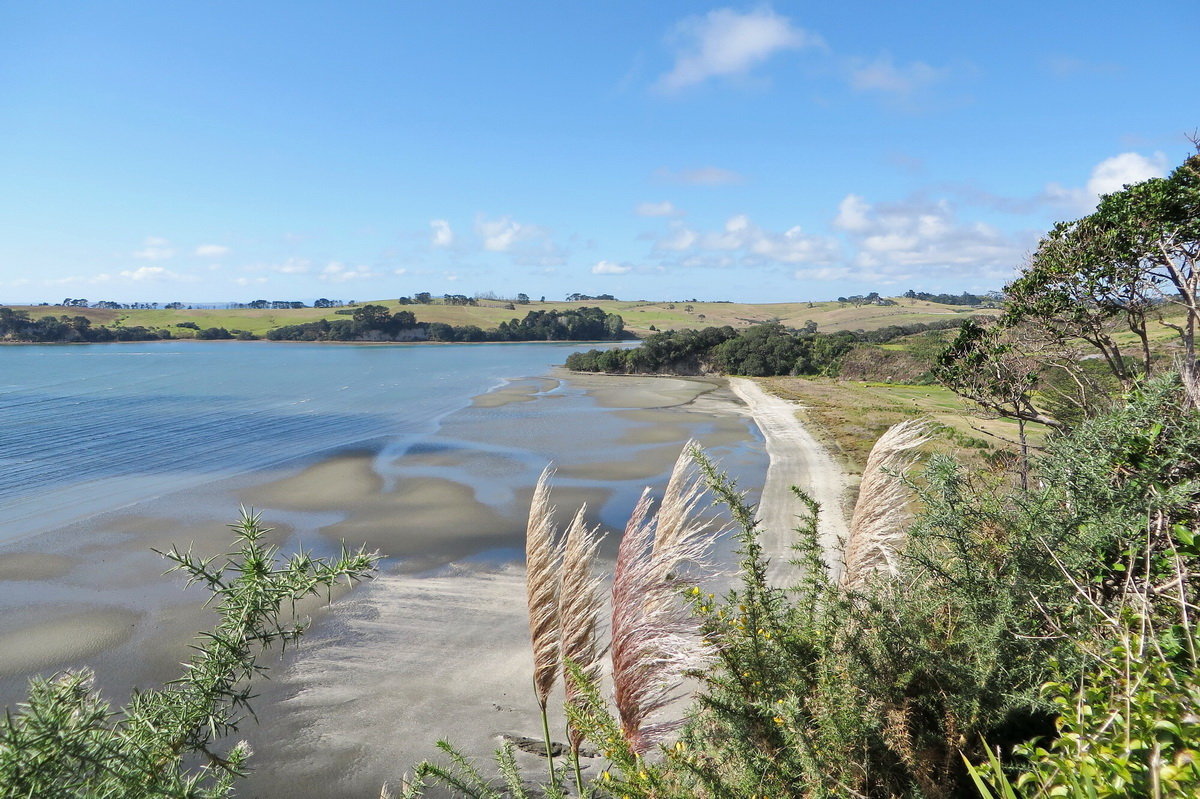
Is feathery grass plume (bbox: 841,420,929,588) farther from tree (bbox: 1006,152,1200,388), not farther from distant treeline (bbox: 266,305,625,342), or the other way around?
distant treeline (bbox: 266,305,625,342)

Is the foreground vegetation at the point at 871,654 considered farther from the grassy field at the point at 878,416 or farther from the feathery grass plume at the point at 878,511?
the grassy field at the point at 878,416

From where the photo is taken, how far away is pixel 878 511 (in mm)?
4645

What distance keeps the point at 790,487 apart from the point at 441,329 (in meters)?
124

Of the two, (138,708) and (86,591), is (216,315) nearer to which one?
(86,591)

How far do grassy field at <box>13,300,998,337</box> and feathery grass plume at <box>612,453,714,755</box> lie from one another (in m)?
111

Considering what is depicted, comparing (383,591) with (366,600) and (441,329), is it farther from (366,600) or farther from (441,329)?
(441,329)

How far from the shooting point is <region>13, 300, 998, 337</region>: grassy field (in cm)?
11888

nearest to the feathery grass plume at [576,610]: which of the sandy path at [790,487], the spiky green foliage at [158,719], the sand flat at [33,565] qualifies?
the spiky green foliage at [158,719]

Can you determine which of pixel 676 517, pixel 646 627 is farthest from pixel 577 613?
pixel 676 517

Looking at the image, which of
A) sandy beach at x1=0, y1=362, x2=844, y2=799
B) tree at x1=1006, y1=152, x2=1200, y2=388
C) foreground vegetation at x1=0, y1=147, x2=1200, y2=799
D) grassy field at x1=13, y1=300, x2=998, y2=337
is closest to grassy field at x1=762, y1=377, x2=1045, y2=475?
sandy beach at x1=0, y1=362, x2=844, y2=799

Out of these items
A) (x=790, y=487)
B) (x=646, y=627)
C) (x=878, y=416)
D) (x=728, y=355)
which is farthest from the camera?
(x=728, y=355)

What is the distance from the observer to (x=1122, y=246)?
393 inches

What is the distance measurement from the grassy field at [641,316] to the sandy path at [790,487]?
80.6 metres

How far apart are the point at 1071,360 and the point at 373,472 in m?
22.8
